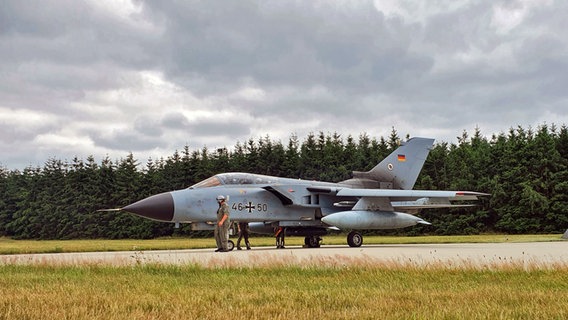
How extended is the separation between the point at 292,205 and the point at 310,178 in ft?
117

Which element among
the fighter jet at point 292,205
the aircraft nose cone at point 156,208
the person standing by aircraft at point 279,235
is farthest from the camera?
the person standing by aircraft at point 279,235

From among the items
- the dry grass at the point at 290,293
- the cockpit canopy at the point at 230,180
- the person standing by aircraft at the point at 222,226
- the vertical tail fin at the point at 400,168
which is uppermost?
the vertical tail fin at the point at 400,168

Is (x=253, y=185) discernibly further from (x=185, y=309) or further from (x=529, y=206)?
(x=529, y=206)

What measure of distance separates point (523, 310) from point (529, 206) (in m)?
43.7

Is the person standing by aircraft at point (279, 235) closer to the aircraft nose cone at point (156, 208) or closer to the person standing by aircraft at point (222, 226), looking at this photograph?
the person standing by aircraft at point (222, 226)

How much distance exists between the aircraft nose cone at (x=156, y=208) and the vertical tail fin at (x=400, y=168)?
8.46 metres

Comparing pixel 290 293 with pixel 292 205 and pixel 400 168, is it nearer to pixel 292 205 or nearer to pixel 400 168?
pixel 292 205

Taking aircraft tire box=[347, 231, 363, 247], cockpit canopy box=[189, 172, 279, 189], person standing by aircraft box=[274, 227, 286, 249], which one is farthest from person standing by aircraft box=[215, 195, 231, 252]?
aircraft tire box=[347, 231, 363, 247]

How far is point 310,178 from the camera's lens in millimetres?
56688

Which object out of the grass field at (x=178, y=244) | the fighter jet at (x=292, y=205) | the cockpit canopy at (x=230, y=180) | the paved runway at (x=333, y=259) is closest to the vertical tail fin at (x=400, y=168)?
the fighter jet at (x=292, y=205)

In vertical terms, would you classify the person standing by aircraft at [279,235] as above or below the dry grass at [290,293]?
above

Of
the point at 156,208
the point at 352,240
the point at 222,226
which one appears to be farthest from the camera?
the point at 352,240

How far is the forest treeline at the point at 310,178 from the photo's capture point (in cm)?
4662

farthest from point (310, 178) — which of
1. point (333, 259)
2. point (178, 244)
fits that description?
point (333, 259)
